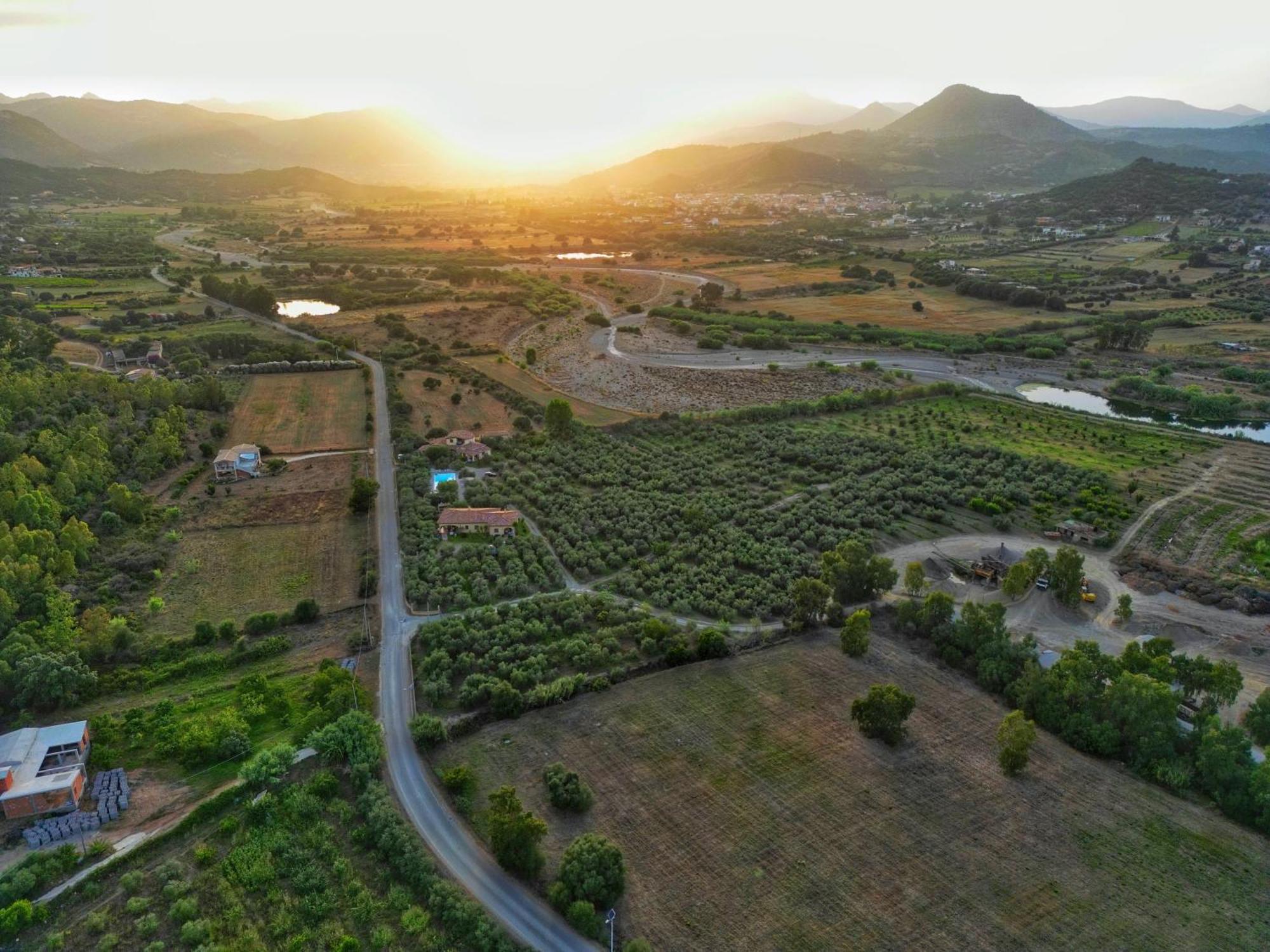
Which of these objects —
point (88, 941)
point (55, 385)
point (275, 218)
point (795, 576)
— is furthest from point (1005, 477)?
point (275, 218)

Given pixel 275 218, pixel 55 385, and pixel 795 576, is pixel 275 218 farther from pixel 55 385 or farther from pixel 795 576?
pixel 795 576

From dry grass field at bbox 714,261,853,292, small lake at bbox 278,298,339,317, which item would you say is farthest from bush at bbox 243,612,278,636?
dry grass field at bbox 714,261,853,292

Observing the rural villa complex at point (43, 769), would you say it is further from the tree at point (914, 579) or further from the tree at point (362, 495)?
the tree at point (914, 579)

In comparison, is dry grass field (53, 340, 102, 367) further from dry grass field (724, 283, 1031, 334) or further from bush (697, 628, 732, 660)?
dry grass field (724, 283, 1031, 334)

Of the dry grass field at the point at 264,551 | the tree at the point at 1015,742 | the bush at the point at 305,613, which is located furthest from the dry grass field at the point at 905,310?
the bush at the point at 305,613

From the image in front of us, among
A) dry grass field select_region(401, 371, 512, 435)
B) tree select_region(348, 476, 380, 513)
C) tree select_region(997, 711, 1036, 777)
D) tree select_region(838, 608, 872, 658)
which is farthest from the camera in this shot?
dry grass field select_region(401, 371, 512, 435)

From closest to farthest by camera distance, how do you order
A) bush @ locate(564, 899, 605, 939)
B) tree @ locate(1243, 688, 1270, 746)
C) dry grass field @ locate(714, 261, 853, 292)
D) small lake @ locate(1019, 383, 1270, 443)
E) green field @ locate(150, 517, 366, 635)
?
bush @ locate(564, 899, 605, 939), tree @ locate(1243, 688, 1270, 746), green field @ locate(150, 517, 366, 635), small lake @ locate(1019, 383, 1270, 443), dry grass field @ locate(714, 261, 853, 292)
